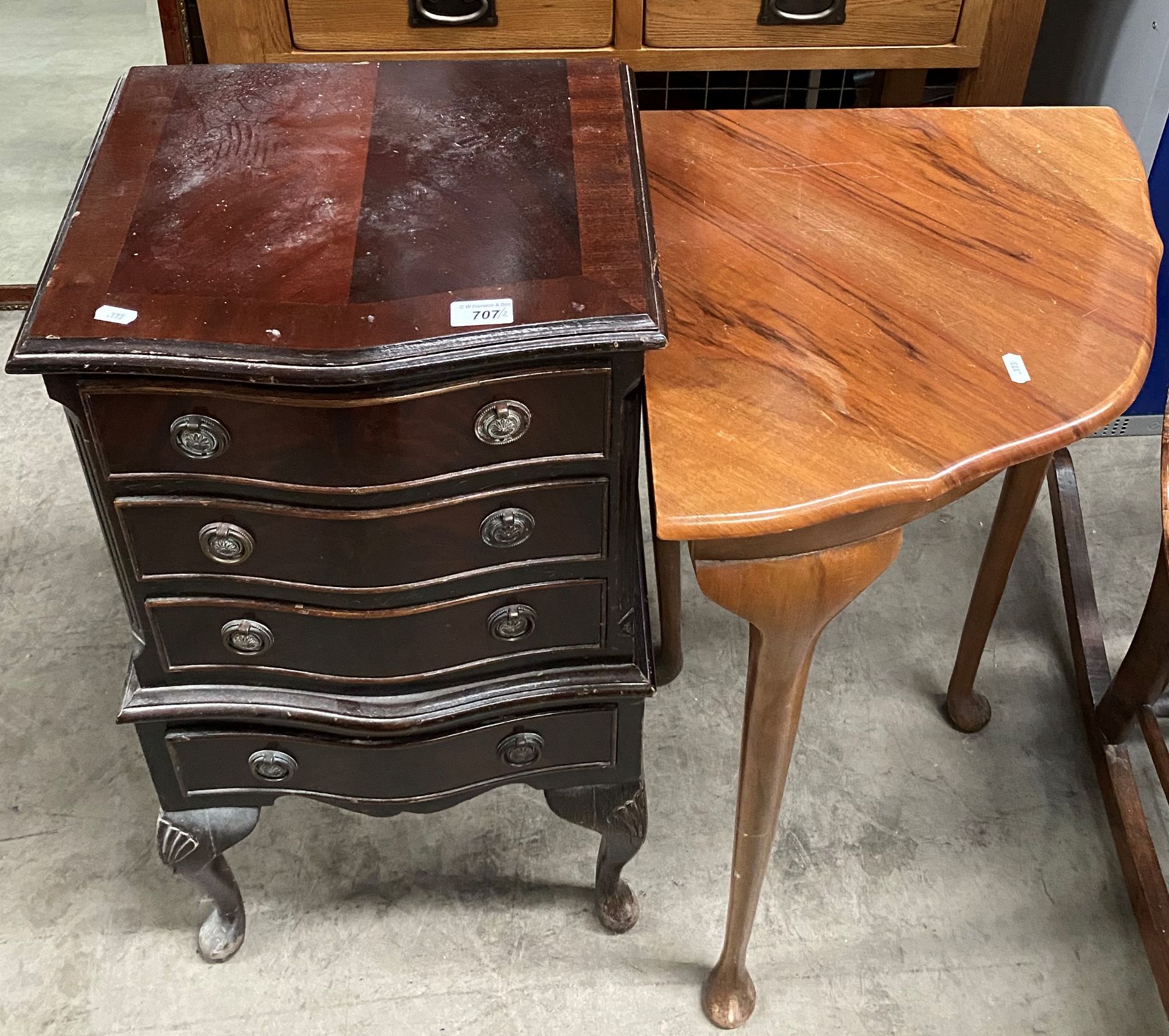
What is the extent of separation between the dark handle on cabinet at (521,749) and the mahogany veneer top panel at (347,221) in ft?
1.58

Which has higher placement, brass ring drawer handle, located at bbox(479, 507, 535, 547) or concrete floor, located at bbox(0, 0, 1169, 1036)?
brass ring drawer handle, located at bbox(479, 507, 535, 547)

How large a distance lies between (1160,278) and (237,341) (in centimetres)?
168

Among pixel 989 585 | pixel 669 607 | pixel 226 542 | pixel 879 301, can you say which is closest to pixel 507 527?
pixel 226 542

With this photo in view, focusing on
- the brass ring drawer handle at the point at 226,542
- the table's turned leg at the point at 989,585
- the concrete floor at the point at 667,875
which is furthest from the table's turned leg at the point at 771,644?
the table's turned leg at the point at 989,585

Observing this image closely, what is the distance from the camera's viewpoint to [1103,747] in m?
1.61

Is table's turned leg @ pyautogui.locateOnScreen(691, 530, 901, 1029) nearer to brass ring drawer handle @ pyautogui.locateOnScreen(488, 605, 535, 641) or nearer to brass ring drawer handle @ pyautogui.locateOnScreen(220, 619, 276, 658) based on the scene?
brass ring drawer handle @ pyautogui.locateOnScreen(488, 605, 535, 641)

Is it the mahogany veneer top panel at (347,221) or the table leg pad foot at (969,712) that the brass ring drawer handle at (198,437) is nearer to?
the mahogany veneer top panel at (347,221)

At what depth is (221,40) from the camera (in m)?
1.63

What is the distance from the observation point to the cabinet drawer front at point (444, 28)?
1.62 m

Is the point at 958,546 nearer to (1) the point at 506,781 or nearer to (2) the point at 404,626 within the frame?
(1) the point at 506,781

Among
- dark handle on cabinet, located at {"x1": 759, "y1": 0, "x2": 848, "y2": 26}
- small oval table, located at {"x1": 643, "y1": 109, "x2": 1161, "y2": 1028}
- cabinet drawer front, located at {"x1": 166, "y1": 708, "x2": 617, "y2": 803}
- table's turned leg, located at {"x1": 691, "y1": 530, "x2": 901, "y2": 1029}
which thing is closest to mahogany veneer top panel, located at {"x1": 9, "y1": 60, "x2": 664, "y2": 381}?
small oval table, located at {"x1": 643, "y1": 109, "x2": 1161, "y2": 1028}

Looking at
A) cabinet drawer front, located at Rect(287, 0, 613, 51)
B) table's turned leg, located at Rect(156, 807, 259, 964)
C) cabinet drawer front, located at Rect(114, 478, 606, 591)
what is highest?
cabinet drawer front, located at Rect(287, 0, 613, 51)

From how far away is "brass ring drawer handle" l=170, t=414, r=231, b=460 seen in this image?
915 mm

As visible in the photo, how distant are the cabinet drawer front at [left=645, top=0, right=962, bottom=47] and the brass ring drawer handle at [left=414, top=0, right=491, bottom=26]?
8.7 inches
